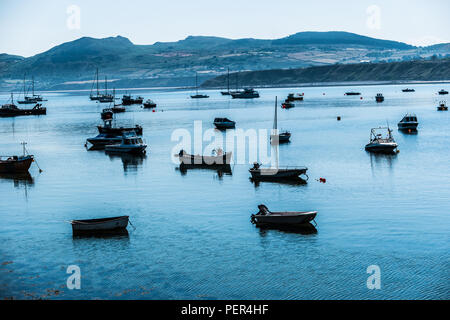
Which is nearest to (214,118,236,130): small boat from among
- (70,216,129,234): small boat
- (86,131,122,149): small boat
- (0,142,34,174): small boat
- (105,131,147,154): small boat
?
(86,131,122,149): small boat

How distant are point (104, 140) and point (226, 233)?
224 feet

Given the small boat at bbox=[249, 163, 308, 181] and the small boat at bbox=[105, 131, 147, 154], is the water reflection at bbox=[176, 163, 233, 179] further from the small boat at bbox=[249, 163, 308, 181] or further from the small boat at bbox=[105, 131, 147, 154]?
the small boat at bbox=[105, 131, 147, 154]

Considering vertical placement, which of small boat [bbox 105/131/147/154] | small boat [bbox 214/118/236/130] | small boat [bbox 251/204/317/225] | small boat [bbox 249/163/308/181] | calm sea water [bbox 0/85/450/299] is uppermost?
small boat [bbox 214/118/236/130]

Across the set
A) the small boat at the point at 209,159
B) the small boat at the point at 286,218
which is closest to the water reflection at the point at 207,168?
the small boat at the point at 209,159

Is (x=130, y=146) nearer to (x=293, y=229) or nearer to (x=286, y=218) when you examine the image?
(x=286, y=218)

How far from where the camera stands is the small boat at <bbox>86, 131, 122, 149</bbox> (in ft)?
353

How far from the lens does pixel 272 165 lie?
7981 cm

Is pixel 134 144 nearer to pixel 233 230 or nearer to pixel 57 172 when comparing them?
pixel 57 172

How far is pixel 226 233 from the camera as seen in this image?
45188 mm

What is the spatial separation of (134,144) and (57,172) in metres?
18.7

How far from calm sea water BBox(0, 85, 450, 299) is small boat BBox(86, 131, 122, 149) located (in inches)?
792
